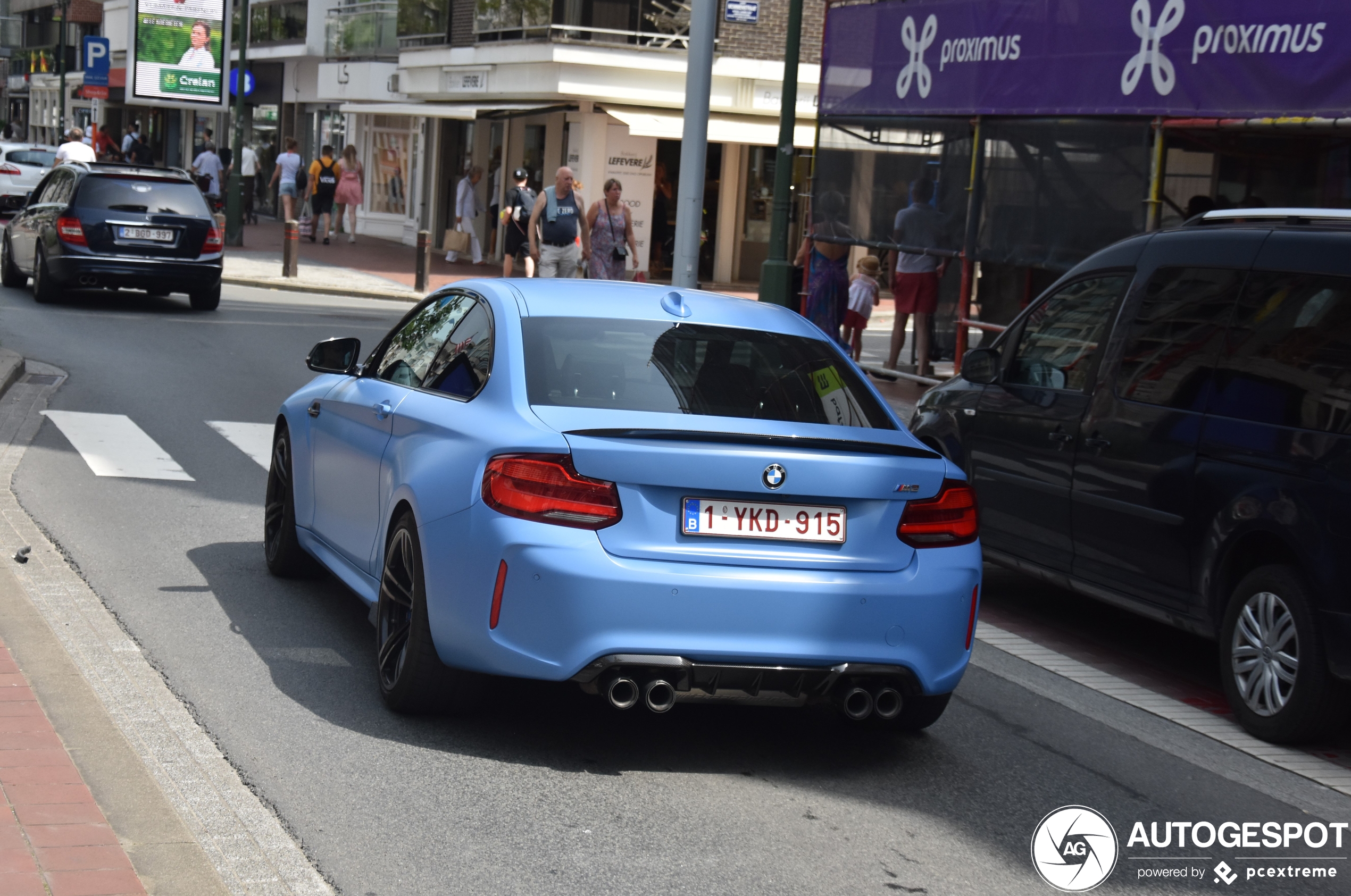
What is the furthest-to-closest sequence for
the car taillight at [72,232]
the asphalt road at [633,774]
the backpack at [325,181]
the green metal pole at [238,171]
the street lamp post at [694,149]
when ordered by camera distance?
the backpack at [325,181], the green metal pole at [238,171], the car taillight at [72,232], the street lamp post at [694,149], the asphalt road at [633,774]

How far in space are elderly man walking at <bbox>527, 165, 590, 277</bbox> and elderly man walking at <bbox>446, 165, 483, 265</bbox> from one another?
52.9 ft

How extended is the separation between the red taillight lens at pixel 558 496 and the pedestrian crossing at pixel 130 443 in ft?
16.8

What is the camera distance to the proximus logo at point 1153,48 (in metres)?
13.5

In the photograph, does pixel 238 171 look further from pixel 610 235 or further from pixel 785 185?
pixel 785 185

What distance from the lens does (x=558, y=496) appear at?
16.6 ft

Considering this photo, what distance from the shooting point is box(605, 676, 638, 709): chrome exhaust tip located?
16.6 feet

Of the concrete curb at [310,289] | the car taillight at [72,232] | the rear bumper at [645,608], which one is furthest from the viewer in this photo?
the concrete curb at [310,289]

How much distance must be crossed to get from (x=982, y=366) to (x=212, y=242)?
46.7 feet

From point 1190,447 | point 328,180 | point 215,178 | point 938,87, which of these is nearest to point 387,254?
point 328,180

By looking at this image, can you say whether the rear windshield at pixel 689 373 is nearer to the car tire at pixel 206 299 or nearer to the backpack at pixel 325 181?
the car tire at pixel 206 299

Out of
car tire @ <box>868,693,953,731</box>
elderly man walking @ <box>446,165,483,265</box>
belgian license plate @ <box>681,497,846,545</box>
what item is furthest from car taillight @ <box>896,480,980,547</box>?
elderly man walking @ <box>446,165,483,265</box>

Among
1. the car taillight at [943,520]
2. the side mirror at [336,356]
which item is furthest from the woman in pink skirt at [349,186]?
the car taillight at [943,520]

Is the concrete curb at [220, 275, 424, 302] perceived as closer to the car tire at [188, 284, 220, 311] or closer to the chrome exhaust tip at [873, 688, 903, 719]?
the car tire at [188, 284, 220, 311]

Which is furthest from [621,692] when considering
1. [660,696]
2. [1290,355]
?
[1290,355]
